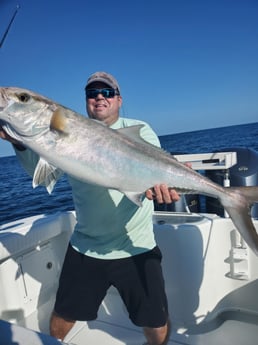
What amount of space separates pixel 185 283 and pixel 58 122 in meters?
2.44

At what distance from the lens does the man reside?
2.94 m

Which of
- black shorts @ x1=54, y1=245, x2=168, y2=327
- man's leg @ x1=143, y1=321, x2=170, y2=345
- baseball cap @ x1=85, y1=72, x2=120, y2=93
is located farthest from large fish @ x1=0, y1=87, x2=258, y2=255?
man's leg @ x1=143, y1=321, x2=170, y2=345

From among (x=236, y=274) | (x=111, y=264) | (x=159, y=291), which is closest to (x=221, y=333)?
(x=236, y=274)

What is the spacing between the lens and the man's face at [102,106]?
9.75 ft

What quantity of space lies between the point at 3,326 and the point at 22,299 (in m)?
2.44

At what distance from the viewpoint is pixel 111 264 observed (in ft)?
9.78

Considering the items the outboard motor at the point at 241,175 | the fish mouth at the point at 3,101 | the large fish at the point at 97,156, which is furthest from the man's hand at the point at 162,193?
the outboard motor at the point at 241,175

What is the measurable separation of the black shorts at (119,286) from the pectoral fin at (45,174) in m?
0.92

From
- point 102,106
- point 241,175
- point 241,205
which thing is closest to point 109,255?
point 241,205

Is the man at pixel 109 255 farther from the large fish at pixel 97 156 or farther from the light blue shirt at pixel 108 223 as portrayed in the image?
the large fish at pixel 97 156

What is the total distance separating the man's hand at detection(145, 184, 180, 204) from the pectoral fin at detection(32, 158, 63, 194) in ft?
2.28

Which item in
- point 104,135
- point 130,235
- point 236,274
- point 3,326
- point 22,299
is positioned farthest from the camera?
point 22,299

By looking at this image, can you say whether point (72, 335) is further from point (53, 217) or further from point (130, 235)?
point (130, 235)

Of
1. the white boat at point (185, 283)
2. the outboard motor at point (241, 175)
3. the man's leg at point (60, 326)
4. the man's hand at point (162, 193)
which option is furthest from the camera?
the outboard motor at point (241, 175)
